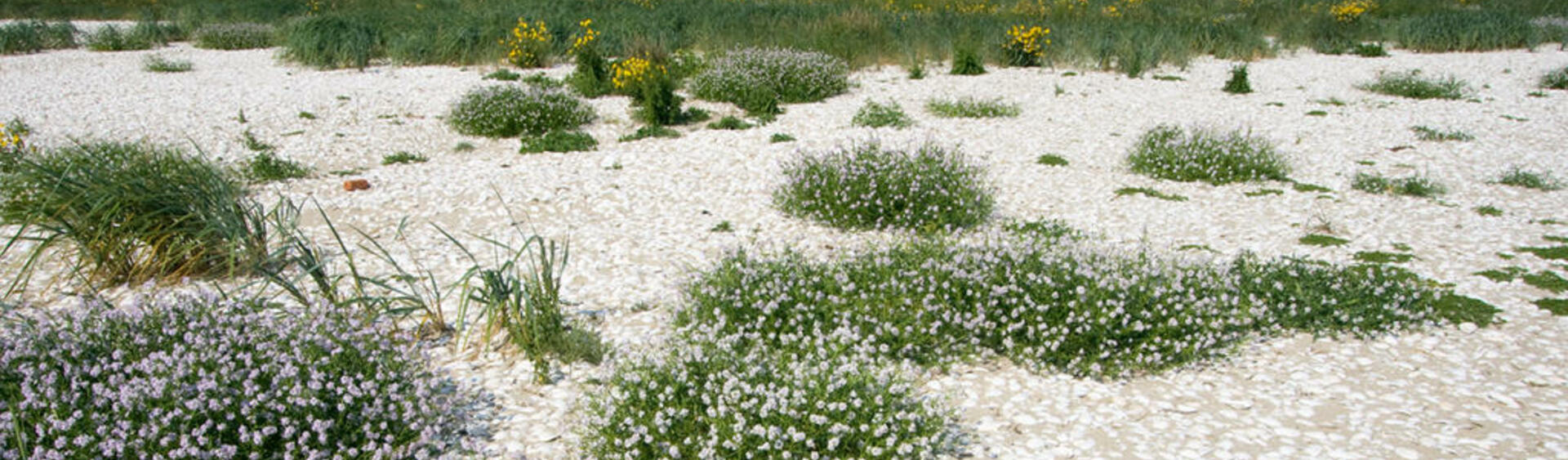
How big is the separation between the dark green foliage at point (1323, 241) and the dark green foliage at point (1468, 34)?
18.6m

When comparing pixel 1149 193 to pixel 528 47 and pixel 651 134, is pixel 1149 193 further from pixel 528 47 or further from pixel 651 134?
pixel 528 47

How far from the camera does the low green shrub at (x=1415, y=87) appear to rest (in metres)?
15.6

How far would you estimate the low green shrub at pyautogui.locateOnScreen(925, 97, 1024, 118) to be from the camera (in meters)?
14.2

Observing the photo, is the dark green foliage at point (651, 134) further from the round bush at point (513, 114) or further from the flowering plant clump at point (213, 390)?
the flowering plant clump at point (213, 390)

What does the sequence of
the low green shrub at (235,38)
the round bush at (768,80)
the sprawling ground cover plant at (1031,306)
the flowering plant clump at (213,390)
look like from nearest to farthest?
the flowering plant clump at (213,390) → the sprawling ground cover plant at (1031,306) → the round bush at (768,80) → the low green shrub at (235,38)

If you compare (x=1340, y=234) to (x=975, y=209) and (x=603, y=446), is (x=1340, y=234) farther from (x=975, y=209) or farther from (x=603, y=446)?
(x=603, y=446)

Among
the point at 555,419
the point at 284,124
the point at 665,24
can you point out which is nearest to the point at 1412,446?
the point at 555,419

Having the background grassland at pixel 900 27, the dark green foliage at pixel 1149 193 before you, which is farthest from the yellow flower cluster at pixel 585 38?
the dark green foliage at pixel 1149 193

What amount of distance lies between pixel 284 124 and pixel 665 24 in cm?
1017

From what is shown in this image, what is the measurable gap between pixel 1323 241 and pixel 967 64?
10.9m

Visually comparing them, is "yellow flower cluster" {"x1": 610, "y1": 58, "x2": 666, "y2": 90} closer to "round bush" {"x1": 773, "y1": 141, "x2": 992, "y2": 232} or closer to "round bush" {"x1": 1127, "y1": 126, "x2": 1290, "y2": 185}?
"round bush" {"x1": 773, "y1": 141, "x2": 992, "y2": 232}

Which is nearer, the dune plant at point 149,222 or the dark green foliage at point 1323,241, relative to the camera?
the dune plant at point 149,222

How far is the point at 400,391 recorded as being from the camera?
4.68 metres

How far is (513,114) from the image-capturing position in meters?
12.9
